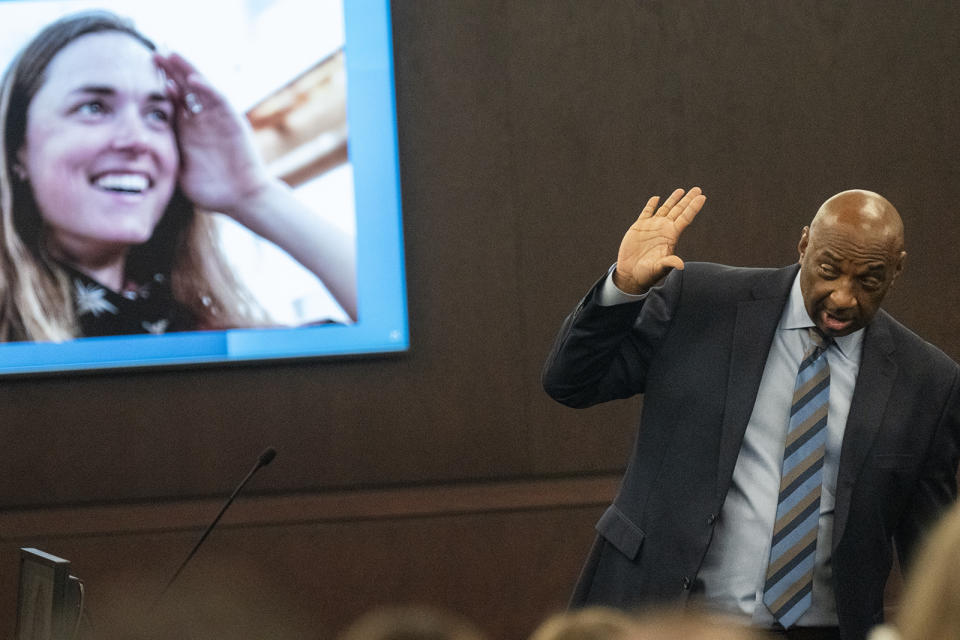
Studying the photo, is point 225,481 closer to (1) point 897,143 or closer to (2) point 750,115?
(2) point 750,115

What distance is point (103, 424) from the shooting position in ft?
12.4

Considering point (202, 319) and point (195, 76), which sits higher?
point (195, 76)

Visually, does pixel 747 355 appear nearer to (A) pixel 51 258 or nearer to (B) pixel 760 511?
(B) pixel 760 511

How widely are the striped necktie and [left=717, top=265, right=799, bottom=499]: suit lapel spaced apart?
0.32 feet

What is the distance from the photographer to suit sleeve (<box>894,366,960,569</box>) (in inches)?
90.7

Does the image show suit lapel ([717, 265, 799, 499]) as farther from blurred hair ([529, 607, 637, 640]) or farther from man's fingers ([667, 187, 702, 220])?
blurred hair ([529, 607, 637, 640])

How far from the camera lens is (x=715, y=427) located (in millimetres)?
2293

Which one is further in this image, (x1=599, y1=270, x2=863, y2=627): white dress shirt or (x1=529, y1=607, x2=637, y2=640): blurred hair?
(x1=599, y1=270, x2=863, y2=627): white dress shirt

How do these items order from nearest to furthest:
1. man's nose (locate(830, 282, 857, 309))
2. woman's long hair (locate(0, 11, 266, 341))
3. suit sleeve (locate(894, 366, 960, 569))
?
man's nose (locate(830, 282, 857, 309))
suit sleeve (locate(894, 366, 960, 569))
woman's long hair (locate(0, 11, 266, 341))

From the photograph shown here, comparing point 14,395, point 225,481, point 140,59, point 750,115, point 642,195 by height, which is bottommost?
point 225,481

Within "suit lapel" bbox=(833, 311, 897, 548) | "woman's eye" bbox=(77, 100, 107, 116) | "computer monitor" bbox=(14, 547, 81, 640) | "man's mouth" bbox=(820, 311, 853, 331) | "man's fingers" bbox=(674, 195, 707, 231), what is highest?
"woman's eye" bbox=(77, 100, 107, 116)

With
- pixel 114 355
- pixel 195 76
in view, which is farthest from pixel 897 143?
pixel 114 355

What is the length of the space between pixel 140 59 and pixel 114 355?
1.00 metres

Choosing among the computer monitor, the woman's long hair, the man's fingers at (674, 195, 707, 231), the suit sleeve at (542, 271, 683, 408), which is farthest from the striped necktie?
the woman's long hair
